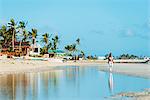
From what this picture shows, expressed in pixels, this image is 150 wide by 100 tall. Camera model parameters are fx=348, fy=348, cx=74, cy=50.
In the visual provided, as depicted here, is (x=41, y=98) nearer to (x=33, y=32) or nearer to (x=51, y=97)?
(x=51, y=97)

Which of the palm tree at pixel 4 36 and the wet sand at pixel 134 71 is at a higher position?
the palm tree at pixel 4 36

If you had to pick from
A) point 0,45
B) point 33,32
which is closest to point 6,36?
point 0,45

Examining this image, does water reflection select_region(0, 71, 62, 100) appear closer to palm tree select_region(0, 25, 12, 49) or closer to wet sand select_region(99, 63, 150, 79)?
wet sand select_region(99, 63, 150, 79)

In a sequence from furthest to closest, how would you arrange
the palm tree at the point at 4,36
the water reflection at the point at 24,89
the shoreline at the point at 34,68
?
the palm tree at the point at 4,36
the shoreline at the point at 34,68
the water reflection at the point at 24,89

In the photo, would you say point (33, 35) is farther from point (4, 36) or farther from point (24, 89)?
point (24, 89)

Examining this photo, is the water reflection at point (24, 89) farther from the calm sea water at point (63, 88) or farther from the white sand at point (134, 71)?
the white sand at point (134, 71)

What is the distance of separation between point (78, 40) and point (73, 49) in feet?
12.7

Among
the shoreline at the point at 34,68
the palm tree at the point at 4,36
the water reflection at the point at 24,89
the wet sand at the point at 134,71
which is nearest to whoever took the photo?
the water reflection at the point at 24,89

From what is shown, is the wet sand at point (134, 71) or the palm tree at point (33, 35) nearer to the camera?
the wet sand at point (134, 71)

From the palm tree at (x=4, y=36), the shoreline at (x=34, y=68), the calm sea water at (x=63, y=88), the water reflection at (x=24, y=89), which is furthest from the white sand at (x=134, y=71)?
the palm tree at (x=4, y=36)

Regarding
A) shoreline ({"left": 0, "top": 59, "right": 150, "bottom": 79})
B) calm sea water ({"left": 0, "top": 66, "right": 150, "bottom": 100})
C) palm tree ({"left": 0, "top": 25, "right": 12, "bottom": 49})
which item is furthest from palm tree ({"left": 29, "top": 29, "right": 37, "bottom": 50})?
calm sea water ({"left": 0, "top": 66, "right": 150, "bottom": 100})

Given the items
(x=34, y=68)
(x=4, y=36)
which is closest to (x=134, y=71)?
(x=34, y=68)

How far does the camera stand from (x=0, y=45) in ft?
285

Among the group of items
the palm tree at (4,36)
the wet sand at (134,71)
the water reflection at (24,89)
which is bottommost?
the wet sand at (134,71)
